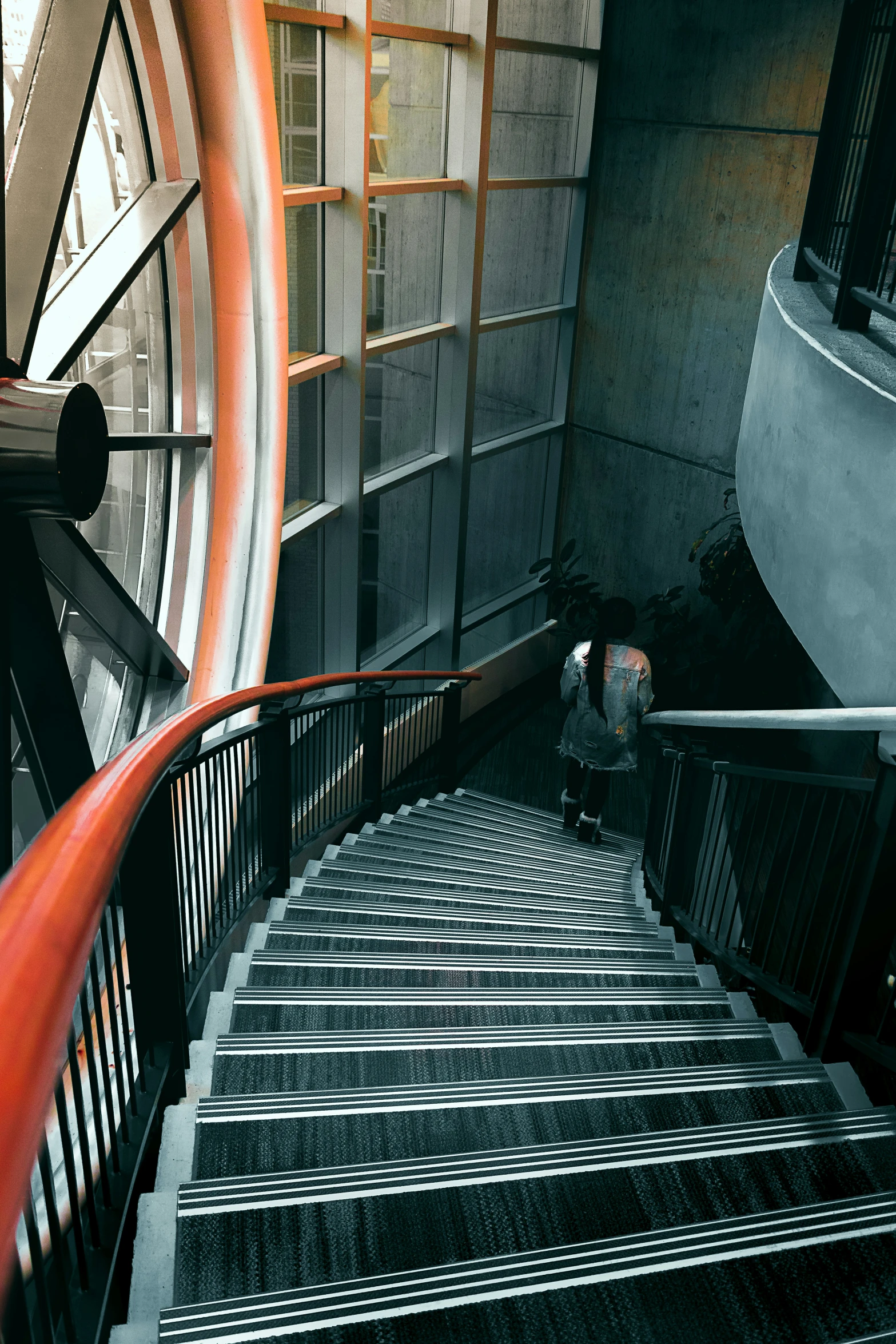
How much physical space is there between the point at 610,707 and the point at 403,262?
469 centimetres

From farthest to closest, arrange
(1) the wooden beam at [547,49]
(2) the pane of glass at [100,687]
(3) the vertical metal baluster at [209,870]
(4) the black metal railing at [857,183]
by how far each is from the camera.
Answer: (1) the wooden beam at [547,49]
(2) the pane of glass at [100,687]
(3) the vertical metal baluster at [209,870]
(4) the black metal railing at [857,183]

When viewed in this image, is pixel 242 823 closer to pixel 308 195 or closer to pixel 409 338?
pixel 308 195

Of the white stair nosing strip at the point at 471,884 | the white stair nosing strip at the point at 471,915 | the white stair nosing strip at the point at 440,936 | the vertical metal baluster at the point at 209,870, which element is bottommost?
the white stair nosing strip at the point at 471,884

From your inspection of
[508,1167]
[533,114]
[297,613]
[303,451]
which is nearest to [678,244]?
[533,114]

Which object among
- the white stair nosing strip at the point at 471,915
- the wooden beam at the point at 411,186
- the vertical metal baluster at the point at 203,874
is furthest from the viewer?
the wooden beam at the point at 411,186

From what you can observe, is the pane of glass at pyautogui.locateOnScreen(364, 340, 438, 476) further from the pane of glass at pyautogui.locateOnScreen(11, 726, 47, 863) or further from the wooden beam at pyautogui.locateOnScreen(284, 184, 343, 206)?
the pane of glass at pyautogui.locateOnScreen(11, 726, 47, 863)

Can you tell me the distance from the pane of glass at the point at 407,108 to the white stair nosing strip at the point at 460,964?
651cm

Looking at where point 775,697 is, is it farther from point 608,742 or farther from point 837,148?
point 837,148

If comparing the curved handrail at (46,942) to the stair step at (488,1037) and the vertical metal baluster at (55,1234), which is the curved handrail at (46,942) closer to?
the vertical metal baluster at (55,1234)

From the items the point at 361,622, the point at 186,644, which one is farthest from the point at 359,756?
the point at 186,644

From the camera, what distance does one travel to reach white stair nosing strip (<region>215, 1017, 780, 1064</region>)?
9.35 ft

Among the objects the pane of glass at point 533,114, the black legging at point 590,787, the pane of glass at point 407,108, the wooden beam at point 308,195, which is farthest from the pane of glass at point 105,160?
the pane of glass at point 533,114

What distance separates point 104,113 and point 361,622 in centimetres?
518

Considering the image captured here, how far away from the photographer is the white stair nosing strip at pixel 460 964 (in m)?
3.85
